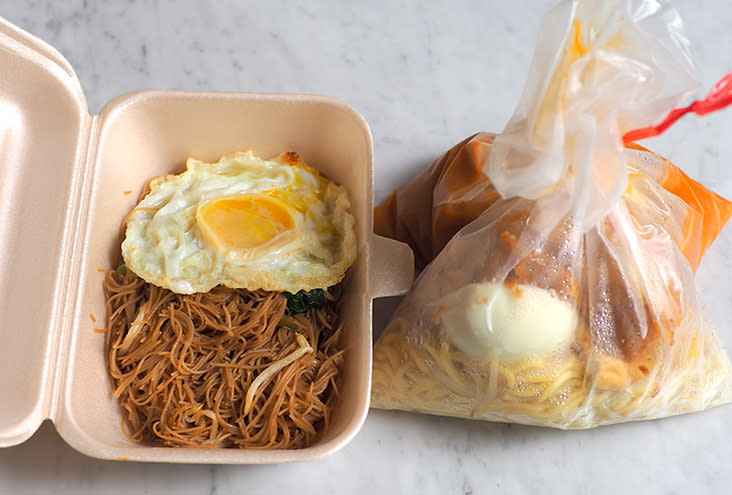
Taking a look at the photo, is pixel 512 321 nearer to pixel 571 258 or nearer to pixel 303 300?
pixel 571 258

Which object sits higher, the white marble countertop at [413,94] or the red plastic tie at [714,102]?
the red plastic tie at [714,102]

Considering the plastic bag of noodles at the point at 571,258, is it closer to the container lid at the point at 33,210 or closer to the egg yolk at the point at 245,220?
the egg yolk at the point at 245,220

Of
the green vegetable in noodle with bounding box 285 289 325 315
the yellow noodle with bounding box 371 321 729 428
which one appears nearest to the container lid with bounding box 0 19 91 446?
the green vegetable in noodle with bounding box 285 289 325 315

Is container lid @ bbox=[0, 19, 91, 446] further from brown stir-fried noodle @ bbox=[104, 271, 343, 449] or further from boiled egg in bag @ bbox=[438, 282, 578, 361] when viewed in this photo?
boiled egg in bag @ bbox=[438, 282, 578, 361]

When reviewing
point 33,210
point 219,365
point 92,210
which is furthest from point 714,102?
point 33,210

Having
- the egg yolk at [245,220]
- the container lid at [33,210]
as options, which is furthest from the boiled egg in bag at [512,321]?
the container lid at [33,210]

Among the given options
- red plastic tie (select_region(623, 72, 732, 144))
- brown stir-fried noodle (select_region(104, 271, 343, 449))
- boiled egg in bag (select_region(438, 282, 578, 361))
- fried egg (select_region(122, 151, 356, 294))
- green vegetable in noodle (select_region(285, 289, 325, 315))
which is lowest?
brown stir-fried noodle (select_region(104, 271, 343, 449))
